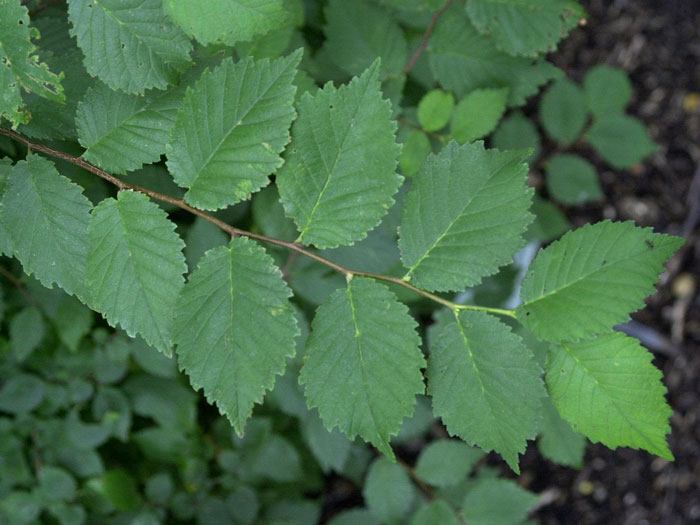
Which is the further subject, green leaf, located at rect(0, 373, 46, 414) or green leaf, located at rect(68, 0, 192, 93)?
green leaf, located at rect(0, 373, 46, 414)

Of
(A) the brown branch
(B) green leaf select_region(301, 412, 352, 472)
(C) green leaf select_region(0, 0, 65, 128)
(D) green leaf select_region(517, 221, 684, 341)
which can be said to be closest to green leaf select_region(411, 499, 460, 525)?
(B) green leaf select_region(301, 412, 352, 472)

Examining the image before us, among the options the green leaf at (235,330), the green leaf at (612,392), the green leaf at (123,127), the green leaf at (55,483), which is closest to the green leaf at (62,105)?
the green leaf at (123,127)

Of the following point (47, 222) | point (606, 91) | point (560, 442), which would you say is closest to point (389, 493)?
point (560, 442)

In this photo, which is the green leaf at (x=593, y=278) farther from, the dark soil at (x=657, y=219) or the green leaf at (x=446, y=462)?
the dark soil at (x=657, y=219)

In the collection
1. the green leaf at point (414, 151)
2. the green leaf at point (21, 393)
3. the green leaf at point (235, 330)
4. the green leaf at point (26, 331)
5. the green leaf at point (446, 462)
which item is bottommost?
the green leaf at point (446, 462)

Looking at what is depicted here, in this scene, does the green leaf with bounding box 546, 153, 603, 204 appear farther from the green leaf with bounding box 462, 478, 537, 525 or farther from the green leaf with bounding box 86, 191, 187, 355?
the green leaf with bounding box 86, 191, 187, 355

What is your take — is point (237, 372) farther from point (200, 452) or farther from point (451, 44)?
point (200, 452)
